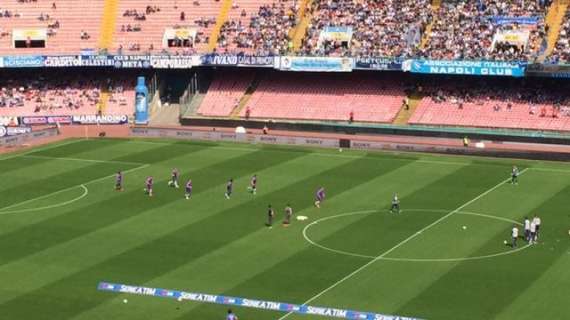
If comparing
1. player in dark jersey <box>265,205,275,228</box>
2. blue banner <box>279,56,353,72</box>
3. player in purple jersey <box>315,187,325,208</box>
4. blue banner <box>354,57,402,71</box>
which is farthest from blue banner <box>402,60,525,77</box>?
player in dark jersey <box>265,205,275,228</box>

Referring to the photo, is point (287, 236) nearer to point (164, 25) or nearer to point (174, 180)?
point (174, 180)

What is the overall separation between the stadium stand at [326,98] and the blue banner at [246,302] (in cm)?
4614

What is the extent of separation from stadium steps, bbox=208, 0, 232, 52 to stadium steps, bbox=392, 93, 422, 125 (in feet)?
63.5

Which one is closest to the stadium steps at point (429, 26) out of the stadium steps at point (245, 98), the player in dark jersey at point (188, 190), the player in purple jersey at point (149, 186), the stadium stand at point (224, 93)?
the stadium steps at point (245, 98)

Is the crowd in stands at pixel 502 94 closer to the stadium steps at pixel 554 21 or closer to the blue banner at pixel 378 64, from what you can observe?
the stadium steps at pixel 554 21

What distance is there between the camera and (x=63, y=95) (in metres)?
96.7

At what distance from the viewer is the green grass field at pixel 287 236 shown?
4300 centimetres

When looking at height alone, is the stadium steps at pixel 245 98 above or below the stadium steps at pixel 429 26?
below

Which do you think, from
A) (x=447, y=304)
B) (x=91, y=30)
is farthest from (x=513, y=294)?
(x=91, y=30)

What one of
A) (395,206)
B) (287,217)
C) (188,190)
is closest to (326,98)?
(188,190)

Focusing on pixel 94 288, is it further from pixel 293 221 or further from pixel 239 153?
pixel 239 153

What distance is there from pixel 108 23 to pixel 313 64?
22.8 m

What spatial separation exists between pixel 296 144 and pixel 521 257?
34050 mm

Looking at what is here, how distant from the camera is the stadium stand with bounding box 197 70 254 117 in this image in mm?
93125
